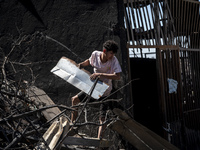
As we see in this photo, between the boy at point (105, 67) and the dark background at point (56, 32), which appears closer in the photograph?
the boy at point (105, 67)

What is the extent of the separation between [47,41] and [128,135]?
8.14ft

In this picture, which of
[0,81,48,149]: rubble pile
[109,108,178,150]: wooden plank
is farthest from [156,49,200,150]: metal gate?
[0,81,48,149]: rubble pile

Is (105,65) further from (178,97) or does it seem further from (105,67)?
(178,97)

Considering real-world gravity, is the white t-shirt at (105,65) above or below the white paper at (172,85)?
above

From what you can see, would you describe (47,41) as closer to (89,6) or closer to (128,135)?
(89,6)

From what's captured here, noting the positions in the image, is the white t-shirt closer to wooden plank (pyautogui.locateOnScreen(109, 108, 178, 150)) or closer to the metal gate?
wooden plank (pyautogui.locateOnScreen(109, 108, 178, 150))

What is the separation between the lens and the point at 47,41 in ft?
16.9

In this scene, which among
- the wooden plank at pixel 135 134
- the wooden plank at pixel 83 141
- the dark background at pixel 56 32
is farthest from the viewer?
the dark background at pixel 56 32

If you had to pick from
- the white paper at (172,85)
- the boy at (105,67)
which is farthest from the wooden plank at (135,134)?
the white paper at (172,85)

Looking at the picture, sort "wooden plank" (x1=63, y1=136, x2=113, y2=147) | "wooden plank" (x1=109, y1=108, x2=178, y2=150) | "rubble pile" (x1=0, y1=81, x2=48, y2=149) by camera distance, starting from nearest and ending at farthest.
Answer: "rubble pile" (x1=0, y1=81, x2=48, y2=149), "wooden plank" (x1=63, y1=136, x2=113, y2=147), "wooden plank" (x1=109, y1=108, x2=178, y2=150)

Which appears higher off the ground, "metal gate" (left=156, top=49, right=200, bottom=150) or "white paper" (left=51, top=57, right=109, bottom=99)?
"white paper" (left=51, top=57, right=109, bottom=99)

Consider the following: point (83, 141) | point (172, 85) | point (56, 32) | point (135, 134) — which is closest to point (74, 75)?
point (83, 141)

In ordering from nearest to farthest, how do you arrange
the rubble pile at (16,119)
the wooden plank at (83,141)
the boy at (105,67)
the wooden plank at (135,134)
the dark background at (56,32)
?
the rubble pile at (16,119) → the wooden plank at (83,141) → the wooden plank at (135,134) → the boy at (105,67) → the dark background at (56,32)

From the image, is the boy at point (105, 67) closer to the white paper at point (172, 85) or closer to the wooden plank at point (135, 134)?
the wooden plank at point (135, 134)
